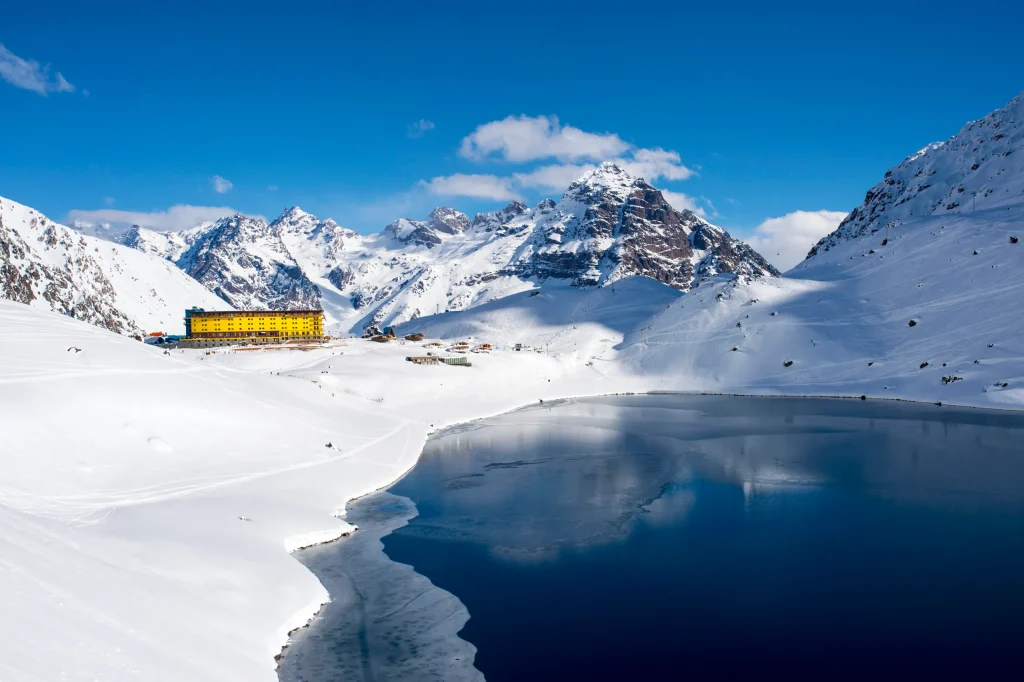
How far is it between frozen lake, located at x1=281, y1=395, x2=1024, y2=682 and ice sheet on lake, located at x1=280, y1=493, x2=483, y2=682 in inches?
3.6

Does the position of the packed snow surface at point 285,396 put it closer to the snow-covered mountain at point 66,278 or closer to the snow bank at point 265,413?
the snow bank at point 265,413

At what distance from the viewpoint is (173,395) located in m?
40.8

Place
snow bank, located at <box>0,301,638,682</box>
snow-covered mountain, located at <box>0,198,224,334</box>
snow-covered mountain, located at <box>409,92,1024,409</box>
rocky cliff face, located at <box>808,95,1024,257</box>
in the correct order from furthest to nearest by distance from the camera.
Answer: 1. snow-covered mountain, located at <box>0,198,224,334</box>
2. rocky cliff face, located at <box>808,95,1024,257</box>
3. snow-covered mountain, located at <box>409,92,1024,409</box>
4. snow bank, located at <box>0,301,638,682</box>

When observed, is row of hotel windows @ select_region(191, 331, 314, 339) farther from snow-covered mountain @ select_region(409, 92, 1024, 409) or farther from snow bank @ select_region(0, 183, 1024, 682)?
snow-covered mountain @ select_region(409, 92, 1024, 409)

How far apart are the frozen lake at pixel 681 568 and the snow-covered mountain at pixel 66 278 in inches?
5793

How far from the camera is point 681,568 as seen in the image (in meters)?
26.3

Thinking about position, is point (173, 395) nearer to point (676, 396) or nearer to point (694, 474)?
point (694, 474)

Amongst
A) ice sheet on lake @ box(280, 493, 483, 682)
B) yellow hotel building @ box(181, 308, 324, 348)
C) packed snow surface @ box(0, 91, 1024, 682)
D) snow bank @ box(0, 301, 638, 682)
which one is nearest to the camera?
snow bank @ box(0, 301, 638, 682)

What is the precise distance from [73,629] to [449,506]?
23.1 meters

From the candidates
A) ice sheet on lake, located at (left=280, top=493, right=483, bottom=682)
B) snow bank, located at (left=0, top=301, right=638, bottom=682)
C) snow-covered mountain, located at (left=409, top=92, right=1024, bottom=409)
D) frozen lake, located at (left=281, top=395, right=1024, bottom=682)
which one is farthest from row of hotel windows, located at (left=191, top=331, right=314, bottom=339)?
ice sheet on lake, located at (left=280, top=493, right=483, bottom=682)

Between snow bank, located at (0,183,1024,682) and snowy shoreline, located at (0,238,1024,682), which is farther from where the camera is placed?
snow bank, located at (0,183,1024,682)

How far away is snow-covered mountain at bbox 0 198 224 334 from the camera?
153m

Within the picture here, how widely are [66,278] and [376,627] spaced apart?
602 feet

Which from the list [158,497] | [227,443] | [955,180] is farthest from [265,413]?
[955,180]
